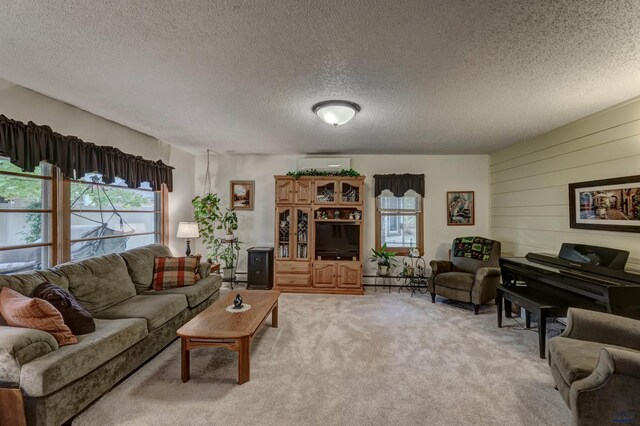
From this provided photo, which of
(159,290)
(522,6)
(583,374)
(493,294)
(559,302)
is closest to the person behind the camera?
(522,6)

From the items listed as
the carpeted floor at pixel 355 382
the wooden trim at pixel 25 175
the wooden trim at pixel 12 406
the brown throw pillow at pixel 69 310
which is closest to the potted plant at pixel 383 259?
the carpeted floor at pixel 355 382

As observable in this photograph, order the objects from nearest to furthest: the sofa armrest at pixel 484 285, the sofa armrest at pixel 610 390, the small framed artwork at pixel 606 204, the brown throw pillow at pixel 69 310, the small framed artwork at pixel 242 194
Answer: the sofa armrest at pixel 610 390, the brown throw pillow at pixel 69 310, the small framed artwork at pixel 606 204, the sofa armrest at pixel 484 285, the small framed artwork at pixel 242 194

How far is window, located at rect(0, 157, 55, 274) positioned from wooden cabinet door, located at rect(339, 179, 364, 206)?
3866 mm

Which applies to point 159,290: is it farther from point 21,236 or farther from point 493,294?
point 493,294

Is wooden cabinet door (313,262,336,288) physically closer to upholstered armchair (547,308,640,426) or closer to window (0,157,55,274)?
upholstered armchair (547,308,640,426)

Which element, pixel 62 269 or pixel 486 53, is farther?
pixel 62 269

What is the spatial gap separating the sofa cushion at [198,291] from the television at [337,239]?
1.90 metres

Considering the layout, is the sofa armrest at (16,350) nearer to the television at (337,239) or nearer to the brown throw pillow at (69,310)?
the brown throw pillow at (69,310)

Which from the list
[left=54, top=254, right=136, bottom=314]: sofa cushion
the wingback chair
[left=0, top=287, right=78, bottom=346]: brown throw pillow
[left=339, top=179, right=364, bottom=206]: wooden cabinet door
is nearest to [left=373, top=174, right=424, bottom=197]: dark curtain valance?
[left=339, top=179, right=364, bottom=206]: wooden cabinet door

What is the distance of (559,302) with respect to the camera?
2855 millimetres

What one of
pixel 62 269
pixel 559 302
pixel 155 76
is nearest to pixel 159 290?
pixel 62 269

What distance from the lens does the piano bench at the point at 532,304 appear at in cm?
269

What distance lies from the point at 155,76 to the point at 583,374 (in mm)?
3746

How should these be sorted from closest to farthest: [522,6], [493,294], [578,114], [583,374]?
[522,6], [583,374], [578,114], [493,294]
